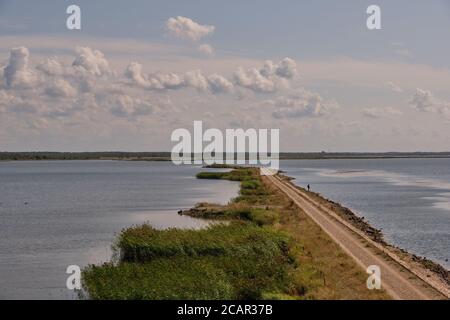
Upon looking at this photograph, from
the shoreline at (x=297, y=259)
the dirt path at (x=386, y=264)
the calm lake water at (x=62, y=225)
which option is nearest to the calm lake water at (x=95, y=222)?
the calm lake water at (x=62, y=225)

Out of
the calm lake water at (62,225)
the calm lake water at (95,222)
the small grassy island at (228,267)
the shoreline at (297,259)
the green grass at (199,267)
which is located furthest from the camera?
the calm lake water at (95,222)

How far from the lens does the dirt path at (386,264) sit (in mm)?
28031

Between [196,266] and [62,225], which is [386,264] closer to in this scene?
[196,266]

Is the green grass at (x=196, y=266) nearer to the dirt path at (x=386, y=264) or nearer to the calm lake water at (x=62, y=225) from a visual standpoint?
the calm lake water at (x=62, y=225)

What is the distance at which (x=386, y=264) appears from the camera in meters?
34.3

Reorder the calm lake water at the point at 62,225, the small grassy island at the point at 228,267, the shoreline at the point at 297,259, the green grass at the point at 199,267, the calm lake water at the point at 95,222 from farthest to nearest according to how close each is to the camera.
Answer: the calm lake water at the point at 95,222
the calm lake water at the point at 62,225
the green grass at the point at 199,267
the small grassy island at the point at 228,267
the shoreline at the point at 297,259

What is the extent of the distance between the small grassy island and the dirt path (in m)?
1.01

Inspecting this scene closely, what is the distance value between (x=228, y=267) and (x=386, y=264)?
809 cm

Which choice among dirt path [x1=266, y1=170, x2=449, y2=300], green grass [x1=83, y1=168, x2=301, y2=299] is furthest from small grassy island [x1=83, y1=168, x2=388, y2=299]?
dirt path [x1=266, y1=170, x2=449, y2=300]

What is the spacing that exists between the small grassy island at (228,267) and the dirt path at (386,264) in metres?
1.01

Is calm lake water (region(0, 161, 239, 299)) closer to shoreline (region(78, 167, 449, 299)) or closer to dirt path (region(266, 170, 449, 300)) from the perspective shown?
shoreline (region(78, 167, 449, 299))

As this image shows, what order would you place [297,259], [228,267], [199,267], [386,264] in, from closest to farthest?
[199,267], [228,267], [297,259], [386,264]

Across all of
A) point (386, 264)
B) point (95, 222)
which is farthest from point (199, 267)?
point (95, 222)

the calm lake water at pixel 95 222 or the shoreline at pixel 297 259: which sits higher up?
the shoreline at pixel 297 259
